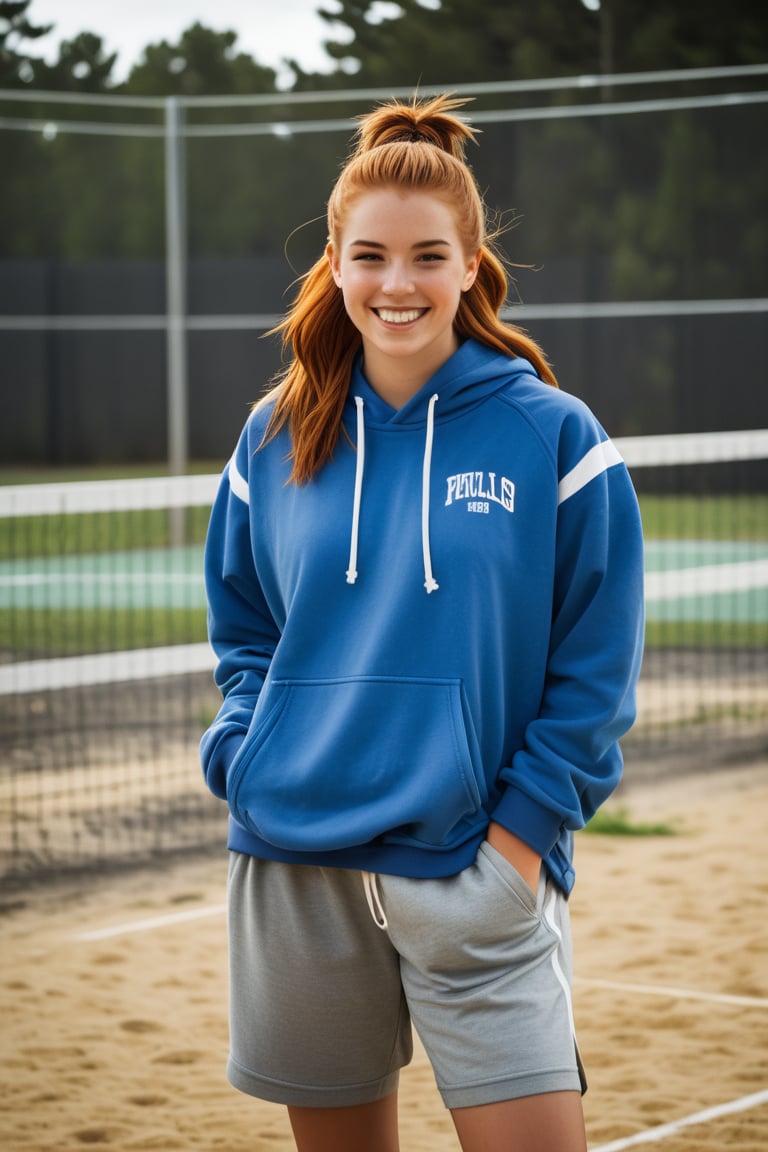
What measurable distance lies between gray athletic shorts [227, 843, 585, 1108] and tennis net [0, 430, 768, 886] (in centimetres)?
347

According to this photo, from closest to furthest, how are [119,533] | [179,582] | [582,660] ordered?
[582,660], [179,582], [119,533]

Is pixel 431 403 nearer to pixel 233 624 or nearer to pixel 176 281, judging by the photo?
pixel 233 624

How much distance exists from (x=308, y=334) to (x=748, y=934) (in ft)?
11.5

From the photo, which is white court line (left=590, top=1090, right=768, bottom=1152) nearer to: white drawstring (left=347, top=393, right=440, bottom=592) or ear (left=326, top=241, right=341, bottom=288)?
white drawstring (left=347, top=393, right=440, bottom=592)

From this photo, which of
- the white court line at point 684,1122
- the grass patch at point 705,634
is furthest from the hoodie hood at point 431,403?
the grass patch at point 705,634

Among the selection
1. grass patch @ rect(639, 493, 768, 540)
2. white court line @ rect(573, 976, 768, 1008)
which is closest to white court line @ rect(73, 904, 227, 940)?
white court line @ rect(573, 976, 768, 1008)

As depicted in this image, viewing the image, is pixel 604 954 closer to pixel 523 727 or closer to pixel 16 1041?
pixel 16 1041

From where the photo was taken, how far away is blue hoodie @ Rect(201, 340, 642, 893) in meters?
Answer: 2.39

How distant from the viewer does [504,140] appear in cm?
1403

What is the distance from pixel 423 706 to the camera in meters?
2.38

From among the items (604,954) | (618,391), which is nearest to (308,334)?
(604,954)

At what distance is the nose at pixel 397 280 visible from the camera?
8.04ft

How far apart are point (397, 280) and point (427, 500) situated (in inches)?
12.0

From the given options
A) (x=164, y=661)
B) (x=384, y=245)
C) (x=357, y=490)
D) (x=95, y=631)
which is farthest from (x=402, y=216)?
(x=95, y=631)
